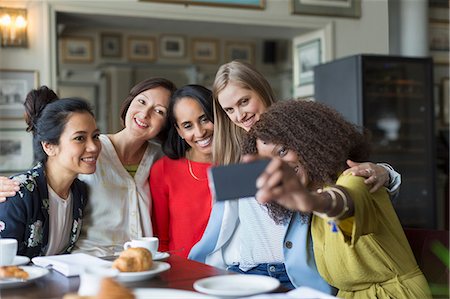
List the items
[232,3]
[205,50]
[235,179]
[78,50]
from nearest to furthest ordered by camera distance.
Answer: [235,179]
[232,3]
[78,50]
[205,50]

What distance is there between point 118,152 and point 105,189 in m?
0.20

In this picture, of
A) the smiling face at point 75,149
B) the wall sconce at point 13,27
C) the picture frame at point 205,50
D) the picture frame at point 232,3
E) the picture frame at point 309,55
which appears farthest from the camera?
the picture frame at point 205,50

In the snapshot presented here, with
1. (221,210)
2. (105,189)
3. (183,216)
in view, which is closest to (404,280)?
(221,210)

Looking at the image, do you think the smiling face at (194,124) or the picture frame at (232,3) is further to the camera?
the picture frame at (232,3)

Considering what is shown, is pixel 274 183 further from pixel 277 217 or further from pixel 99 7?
pixel 99 7

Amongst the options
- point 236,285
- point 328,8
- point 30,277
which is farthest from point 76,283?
point 328,8

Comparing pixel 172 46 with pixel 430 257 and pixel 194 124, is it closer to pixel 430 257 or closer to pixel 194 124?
pixel 194 124

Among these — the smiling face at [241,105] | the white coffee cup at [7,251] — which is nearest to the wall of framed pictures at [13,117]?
the smiling face at [241,105]

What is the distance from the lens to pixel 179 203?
2.64 metres

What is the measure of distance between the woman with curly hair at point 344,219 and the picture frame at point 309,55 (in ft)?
12.0

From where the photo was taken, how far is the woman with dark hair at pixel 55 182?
7.14ft

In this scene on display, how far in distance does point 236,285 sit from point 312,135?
0.58 metres

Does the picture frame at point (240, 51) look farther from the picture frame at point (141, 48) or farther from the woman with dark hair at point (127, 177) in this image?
the woman with dark hair at point (127, 177)

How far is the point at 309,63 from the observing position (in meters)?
5.78
